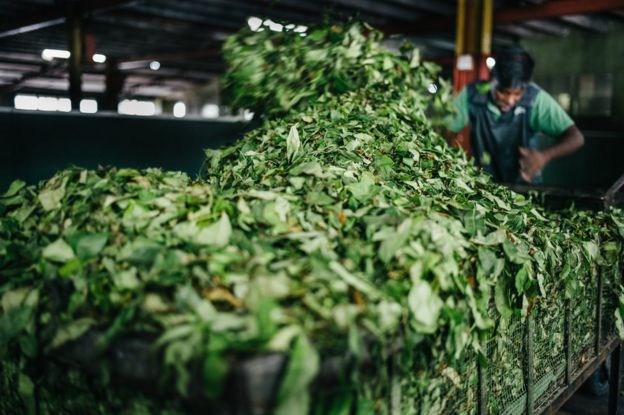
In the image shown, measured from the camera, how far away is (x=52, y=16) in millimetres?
8406

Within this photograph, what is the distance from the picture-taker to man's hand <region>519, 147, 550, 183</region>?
166 inches

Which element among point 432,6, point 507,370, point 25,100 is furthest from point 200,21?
point 25,100

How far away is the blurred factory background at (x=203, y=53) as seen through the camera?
427 centimetres

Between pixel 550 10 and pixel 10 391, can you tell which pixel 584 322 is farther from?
pixel 550 10

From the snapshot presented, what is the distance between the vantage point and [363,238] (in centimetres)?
167

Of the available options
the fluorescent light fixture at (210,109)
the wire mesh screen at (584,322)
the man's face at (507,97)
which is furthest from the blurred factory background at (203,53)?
the fluorescent light fixture at (210,109)

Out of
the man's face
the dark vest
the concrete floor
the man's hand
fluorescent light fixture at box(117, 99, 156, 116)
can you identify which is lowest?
the concrete floor

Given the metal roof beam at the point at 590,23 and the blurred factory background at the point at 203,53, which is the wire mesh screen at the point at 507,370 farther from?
the metal roof beam at the point at 590,23

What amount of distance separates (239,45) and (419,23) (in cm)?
741

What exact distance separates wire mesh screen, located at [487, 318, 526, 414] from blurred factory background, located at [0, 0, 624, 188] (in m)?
2.86

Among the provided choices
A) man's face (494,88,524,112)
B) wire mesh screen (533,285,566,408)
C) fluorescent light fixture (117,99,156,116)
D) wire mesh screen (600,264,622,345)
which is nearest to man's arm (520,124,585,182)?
man's face (494,88,524,112)

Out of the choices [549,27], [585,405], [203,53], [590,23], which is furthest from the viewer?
[203,53]

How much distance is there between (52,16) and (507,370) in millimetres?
8730

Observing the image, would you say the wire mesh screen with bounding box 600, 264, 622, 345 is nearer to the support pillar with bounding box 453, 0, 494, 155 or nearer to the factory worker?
the factory worker
